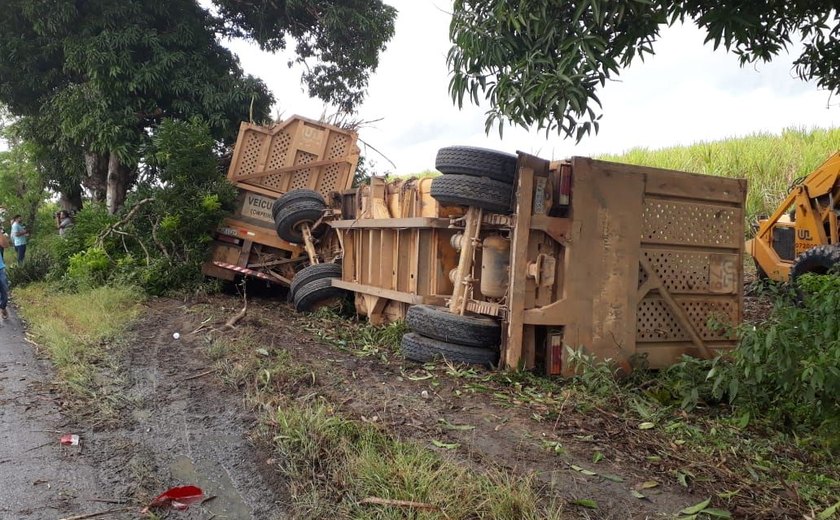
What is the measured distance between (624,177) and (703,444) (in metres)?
2.33

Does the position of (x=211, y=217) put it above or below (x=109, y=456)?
above

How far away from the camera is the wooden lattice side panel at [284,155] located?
10430mm

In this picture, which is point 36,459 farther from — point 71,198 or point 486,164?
point 71,198

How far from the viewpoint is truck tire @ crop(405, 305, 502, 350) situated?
5.33 metres

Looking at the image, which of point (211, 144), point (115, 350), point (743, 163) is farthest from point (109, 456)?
point (743, 163)

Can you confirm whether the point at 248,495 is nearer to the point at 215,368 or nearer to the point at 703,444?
the point at 215,368

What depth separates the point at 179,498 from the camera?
10.6 ft

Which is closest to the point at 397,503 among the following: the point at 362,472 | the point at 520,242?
the point at 362,472

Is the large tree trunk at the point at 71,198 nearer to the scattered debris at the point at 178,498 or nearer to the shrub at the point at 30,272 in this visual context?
the shrub at the point at 30,272

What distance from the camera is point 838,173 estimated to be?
8188 millimetres

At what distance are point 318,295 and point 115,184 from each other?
8165 mm

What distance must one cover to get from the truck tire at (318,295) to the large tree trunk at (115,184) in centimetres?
767

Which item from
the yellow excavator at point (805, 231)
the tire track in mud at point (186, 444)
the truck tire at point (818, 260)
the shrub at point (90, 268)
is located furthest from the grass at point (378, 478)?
the shrub at point (90, 268)

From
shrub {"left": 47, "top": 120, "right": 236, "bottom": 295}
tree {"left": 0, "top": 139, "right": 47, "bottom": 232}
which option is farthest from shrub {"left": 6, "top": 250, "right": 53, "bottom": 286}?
tree {"left": 0, "top": 139, "right": 47, "bottom": 232}
